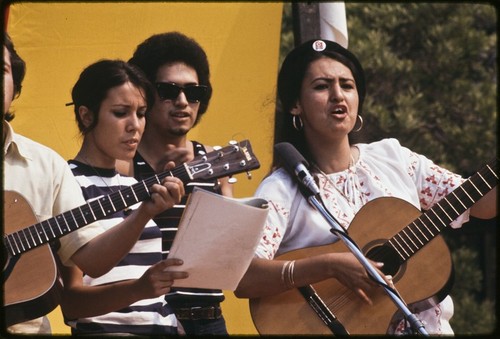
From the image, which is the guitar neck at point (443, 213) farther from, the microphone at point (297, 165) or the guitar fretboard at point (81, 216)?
Answer: the guitar fretboard at point (81, 216)

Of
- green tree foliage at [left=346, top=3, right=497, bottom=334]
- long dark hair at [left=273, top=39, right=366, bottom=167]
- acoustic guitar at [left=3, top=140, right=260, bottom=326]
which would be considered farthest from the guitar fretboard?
green tree foliage at [left=346, top=3, right=497, bottom=334]

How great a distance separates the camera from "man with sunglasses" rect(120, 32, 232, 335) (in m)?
4.81

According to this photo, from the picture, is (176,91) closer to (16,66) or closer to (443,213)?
(16,66)

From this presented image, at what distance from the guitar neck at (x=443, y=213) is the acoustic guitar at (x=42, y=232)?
29.9 inches

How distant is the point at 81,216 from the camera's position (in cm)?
443

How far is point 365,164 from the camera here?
5.06 metres

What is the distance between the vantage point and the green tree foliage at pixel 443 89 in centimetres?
1012

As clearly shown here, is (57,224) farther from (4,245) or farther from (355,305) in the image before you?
(355,305)

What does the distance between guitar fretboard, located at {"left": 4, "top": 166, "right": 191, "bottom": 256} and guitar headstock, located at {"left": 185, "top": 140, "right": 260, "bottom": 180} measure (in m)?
0.07

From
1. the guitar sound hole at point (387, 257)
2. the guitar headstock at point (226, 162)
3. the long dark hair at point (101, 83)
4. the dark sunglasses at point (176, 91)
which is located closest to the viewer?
the guitar headstock at point (226, 162)

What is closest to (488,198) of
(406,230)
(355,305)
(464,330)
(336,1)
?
(406,230)

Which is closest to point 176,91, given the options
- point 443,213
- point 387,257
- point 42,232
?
point 42,232

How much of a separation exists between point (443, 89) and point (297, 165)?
245 inches

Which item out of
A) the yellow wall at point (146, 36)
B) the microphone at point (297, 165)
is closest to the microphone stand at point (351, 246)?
the microphone at point (297, 165)
